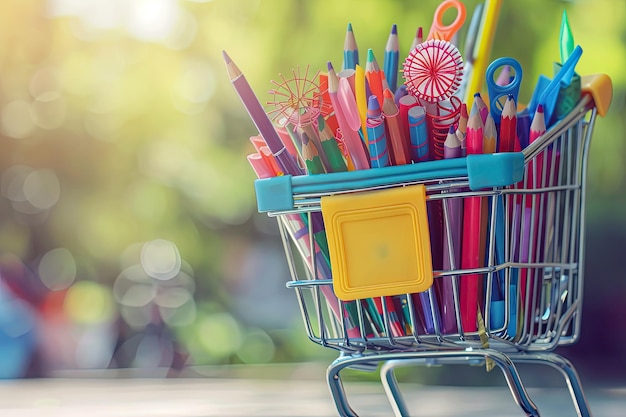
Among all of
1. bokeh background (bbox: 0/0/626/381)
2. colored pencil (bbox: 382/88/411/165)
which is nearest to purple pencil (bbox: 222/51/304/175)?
colored pencil (bbox: 382/88/411/165)

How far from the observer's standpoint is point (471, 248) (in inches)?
25.1

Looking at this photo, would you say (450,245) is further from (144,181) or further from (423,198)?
(144,181)

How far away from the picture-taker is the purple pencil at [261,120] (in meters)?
0.66

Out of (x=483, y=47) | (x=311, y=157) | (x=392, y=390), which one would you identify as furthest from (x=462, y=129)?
(x=392, y=390)

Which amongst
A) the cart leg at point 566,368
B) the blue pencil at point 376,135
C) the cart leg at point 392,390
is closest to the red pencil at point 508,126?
the blue pencil at point 376,135

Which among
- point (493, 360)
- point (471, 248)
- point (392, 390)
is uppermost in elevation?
point (471, 248)

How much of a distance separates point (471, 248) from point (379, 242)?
82mm

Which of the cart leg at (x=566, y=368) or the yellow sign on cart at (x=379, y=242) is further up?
the yellow sign on cart at (x=379, y=242)

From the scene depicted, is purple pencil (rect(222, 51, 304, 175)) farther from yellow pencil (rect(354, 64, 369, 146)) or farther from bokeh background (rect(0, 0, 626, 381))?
bokeh background (rect(0, 0, 626, 381))

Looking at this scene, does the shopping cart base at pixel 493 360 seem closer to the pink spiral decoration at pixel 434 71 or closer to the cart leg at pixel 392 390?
the cart leg at pixel 392 390

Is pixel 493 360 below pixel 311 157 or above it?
below

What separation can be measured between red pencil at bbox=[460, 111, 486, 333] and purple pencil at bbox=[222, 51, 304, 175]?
0.55ft

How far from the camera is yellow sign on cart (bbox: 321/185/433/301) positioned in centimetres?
62

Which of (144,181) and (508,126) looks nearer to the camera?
(508,126)
